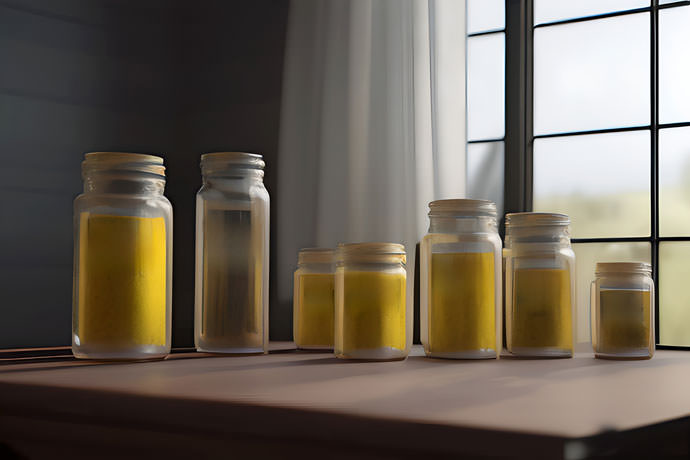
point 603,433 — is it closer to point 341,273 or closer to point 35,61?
point 341,273

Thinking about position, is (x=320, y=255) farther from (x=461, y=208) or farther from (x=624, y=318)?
(x=624, y=318)

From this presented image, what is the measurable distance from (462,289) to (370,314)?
0.39 feet

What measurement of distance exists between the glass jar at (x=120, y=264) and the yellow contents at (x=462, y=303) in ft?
1.05

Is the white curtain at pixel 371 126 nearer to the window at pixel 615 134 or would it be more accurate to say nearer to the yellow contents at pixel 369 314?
the window at pixel 615 134

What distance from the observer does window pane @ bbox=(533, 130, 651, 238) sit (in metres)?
1.54

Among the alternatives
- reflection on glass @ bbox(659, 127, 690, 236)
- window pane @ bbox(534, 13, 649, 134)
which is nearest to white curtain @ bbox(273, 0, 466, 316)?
window pane @ bbox(534, 13, 649, 134)

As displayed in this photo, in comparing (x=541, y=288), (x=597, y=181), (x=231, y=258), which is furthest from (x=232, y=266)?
(x=597, y=181)

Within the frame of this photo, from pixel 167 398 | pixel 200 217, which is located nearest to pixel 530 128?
pixel 200 217

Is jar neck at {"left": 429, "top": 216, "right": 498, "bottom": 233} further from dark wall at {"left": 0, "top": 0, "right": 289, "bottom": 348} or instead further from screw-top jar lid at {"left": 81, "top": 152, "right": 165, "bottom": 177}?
dark wall at {"left": 0, "top": 0, "right": 289, "bottom": 348}

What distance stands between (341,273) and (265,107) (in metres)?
0.71

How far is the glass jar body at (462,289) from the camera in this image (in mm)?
945

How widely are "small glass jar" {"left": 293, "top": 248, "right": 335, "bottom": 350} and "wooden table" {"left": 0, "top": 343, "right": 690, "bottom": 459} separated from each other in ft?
1.00

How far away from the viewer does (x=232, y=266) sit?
0.98 meters

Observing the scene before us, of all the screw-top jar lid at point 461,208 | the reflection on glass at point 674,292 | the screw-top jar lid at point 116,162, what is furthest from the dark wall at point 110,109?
the reflection on glass at point 674,292
